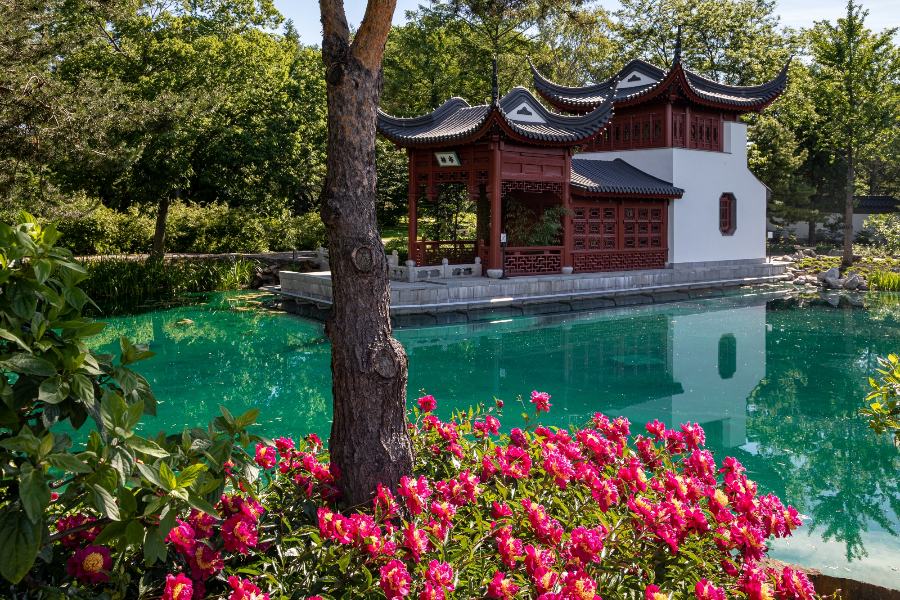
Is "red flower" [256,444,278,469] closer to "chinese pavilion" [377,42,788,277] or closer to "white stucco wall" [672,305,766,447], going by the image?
"white stucco wall" [672,305,766,447]

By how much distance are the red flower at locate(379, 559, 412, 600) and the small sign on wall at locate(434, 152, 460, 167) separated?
→ 544 inches

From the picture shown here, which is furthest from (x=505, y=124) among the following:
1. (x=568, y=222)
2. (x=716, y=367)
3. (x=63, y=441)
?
(x=63, y=441)

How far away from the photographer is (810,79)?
2280 cm

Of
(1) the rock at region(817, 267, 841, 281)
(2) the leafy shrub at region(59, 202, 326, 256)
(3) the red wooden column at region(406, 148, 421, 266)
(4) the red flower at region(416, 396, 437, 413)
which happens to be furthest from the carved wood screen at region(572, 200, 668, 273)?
(4) the red flower at region(416, 396, 437, 413)

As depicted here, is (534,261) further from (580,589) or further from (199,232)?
(580,589)

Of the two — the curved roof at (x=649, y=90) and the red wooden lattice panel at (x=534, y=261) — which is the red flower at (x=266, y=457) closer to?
the red wooden lattice panel at (x=534, y=261)

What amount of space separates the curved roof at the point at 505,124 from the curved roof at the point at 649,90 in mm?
2344

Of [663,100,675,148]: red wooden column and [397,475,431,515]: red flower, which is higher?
[663,100,675,148]: red wooden column

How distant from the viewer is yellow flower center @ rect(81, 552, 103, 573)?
182 cm

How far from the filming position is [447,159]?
50.0 ft

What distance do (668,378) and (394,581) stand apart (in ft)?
24.6

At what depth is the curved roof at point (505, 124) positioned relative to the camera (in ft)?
47.9

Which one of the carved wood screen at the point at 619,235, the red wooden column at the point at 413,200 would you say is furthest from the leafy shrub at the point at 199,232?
the carved wood screen at the point at 619,235

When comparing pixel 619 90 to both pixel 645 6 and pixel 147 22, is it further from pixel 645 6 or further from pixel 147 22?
pixel 147 22
